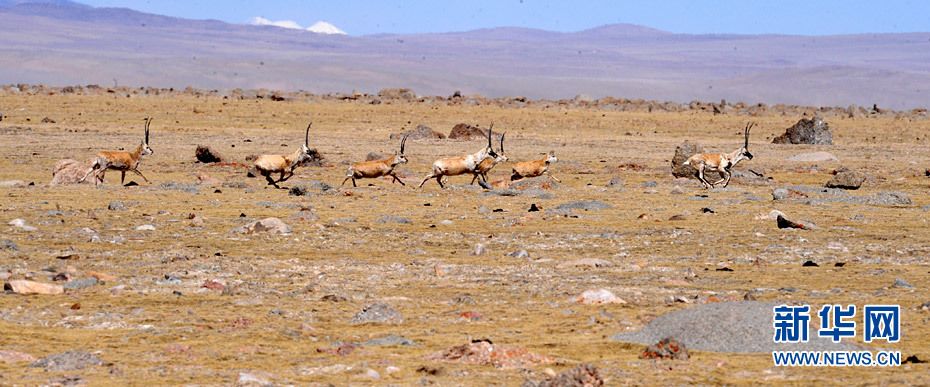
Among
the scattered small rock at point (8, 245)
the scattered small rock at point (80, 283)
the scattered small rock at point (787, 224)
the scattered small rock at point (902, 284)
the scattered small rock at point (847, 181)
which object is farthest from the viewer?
the scattered small rock at point (847, 181)

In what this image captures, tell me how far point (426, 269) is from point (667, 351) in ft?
15.7

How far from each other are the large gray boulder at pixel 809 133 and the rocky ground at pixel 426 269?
18.0 ft

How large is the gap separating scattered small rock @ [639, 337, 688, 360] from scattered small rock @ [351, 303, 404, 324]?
7.36 ft

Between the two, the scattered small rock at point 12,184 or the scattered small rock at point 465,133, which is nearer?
the scattered small rock at point 12,184

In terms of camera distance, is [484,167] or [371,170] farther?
[484,167]

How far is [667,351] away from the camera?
9.59 metres

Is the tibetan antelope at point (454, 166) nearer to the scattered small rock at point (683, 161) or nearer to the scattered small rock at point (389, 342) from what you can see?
the scattered small rock at point (683, 161)

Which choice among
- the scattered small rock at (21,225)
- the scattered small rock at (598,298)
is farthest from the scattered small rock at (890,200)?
the scattered small rock at (21,225)

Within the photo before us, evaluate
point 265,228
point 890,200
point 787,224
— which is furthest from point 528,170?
point 265,228

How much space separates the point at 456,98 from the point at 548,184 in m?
29.1

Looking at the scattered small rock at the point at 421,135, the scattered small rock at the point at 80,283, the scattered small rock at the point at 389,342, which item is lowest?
the scattered small rock at the point at 421,135

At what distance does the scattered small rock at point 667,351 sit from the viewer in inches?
376

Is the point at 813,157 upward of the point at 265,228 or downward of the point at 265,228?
downward

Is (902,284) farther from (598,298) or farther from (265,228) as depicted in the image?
(265,228)
